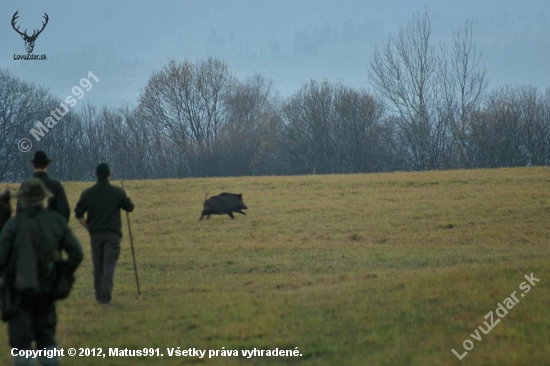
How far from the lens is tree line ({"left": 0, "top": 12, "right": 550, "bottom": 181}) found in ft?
230

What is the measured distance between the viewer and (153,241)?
24344 mm

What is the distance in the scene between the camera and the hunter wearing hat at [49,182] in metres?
11.7

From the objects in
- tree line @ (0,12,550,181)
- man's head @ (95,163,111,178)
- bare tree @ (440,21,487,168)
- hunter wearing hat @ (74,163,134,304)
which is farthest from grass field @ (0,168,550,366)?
tree line @ (0,12,550,181)

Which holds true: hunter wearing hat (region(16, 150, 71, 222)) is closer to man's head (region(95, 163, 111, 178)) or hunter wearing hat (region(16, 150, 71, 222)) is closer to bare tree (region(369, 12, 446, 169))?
man's head (region(95, 163, 111, 178))

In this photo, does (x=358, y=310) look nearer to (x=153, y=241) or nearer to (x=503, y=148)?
(x=153, y=241)

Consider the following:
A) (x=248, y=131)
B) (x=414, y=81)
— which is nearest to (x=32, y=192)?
(x=414, y=81)

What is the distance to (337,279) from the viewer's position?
52.7 feet

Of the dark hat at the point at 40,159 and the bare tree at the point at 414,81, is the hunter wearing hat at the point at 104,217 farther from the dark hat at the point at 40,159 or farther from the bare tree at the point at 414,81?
the bare tree at the point at 414,81

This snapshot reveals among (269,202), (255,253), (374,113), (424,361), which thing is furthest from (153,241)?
(374,113)

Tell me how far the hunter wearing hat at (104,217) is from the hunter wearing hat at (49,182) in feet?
3.23

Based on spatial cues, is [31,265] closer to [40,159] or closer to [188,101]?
[40,159]

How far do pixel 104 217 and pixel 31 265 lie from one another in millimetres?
5217

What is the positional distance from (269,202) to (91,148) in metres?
52.5

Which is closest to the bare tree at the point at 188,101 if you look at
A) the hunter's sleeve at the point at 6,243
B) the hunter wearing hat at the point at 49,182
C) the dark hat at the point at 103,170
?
the dark hat at the point at 103,170
